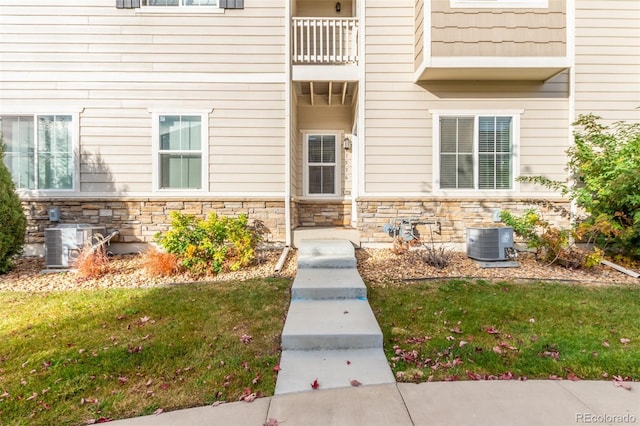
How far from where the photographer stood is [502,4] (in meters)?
5.73

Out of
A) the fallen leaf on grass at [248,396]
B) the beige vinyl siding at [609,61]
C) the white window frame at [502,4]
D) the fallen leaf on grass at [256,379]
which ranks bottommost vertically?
the fallen leaf on grass at [248,396]

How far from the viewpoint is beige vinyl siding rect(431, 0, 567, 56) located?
566cm

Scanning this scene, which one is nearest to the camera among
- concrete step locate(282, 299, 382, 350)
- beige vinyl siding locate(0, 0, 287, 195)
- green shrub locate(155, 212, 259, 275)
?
concrete step locate(282, 299, 382, 350)

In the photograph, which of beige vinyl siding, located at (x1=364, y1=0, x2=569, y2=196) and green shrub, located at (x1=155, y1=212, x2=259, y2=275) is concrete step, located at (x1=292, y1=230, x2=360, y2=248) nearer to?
beige vinyl siding, located at (x1=364, y1=0, x2=569, y2=196)

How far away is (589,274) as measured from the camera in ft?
16.6

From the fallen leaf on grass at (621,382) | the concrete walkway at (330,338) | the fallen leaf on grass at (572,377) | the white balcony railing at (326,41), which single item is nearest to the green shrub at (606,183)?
the fallen leaf on grass at (621,382)

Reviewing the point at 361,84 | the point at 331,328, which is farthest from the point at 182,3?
the point at 331,328

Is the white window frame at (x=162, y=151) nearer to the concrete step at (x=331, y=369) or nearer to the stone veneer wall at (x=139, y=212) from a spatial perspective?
the stone veneer wall at (x=139, y=212)

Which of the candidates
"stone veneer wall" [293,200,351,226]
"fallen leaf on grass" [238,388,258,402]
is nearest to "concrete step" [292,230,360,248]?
"stone veneer wall" [293,200,351,226]

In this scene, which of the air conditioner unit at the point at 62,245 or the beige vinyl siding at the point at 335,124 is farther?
the beige vinyl siding at the point at 335,124

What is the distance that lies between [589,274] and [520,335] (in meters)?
3.00

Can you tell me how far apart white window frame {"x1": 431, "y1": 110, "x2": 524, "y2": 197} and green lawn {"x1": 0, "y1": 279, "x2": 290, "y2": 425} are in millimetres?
4060

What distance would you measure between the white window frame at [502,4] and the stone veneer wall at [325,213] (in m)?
4.36

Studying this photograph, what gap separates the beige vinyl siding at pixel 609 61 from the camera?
20.4 feet
